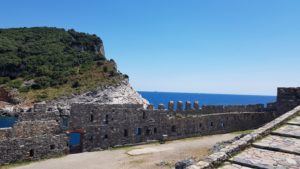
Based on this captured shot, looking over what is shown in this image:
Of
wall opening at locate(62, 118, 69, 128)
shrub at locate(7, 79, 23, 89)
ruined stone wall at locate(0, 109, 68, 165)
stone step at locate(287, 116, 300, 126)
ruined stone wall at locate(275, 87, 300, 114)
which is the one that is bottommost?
ruined stone wall at locate(0, 109, 68, 165)

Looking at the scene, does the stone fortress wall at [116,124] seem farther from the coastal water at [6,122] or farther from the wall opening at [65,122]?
the coastal water at [6,122]

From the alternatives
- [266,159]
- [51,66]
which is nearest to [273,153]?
[266,159]

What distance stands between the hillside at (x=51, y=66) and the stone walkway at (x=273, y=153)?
63.9m

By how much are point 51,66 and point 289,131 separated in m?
90.1

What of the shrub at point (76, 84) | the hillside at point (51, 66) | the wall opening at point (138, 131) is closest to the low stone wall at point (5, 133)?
the wall opening at point (138, 131)

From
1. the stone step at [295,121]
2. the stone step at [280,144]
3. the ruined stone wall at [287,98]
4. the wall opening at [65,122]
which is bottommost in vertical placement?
the wall opening at [65,122]

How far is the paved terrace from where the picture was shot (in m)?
10.2

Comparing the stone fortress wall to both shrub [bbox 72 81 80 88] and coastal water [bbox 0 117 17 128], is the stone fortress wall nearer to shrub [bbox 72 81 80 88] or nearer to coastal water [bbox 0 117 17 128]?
coastal water [bbox 0 117 17 128]

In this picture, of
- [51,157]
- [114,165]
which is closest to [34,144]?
[51,157]

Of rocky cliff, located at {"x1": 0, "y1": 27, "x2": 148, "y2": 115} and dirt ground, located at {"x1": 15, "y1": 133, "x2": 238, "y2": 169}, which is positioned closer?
dirt ground, located at {"x1": 15, "y1": 133, "x2": 238, "y2": 169}

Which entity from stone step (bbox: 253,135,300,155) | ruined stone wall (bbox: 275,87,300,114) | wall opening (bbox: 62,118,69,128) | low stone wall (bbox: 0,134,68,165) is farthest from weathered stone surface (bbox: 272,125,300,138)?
wall opening (bbox: 62,118,69,128)

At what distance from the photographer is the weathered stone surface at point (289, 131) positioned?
39.5 ft

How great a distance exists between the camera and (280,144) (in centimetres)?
1140

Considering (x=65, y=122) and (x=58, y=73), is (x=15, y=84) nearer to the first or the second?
(x=58, y=73)
